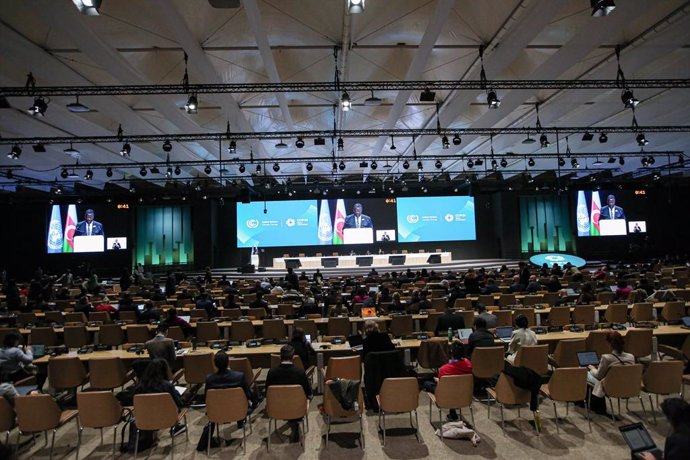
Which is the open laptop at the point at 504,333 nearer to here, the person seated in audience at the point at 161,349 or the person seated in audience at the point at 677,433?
the person seated in audience at the point at 677,433

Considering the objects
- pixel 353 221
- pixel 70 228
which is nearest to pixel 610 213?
pixel 353 221

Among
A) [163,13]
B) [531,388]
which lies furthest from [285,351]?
[163,13]

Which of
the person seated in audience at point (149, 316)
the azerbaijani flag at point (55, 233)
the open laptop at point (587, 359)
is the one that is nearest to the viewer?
the open laptop at point (587, 359)

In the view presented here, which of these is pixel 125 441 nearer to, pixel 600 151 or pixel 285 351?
pixel 285 351

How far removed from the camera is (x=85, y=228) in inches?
940

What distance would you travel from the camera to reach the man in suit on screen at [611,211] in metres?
25.3

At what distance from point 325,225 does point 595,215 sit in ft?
54.8

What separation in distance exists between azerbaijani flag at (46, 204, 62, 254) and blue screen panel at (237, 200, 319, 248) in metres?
10.2

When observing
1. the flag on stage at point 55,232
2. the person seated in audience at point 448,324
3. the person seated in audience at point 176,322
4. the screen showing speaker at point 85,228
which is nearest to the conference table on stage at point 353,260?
the screen showing speaker at point 85,228

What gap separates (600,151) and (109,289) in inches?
909

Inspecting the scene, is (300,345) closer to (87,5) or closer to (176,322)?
(176,322)

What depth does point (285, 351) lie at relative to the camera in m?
4.73

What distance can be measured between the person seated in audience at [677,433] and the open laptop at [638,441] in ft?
0.23

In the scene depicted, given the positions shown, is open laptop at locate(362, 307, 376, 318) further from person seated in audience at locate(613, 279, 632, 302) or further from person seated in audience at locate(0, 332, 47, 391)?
person seated in audience at locate(613, 279, 632, 302)
